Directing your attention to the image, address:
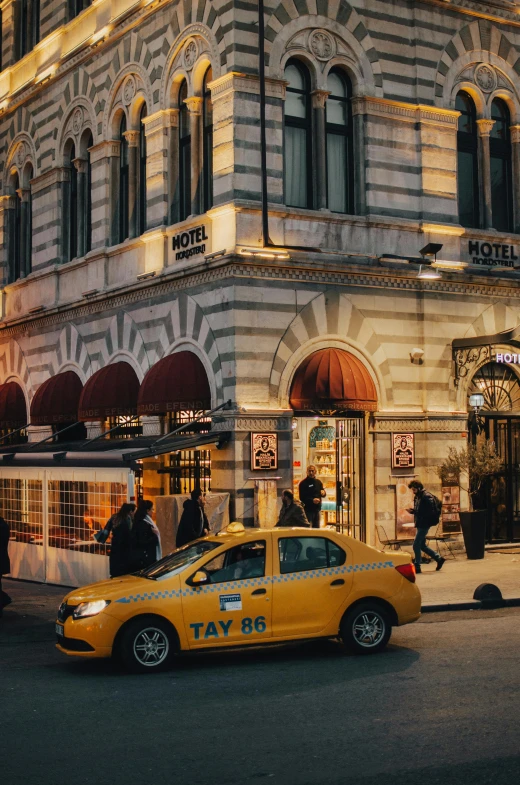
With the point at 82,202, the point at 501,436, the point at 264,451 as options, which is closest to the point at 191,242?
the point at 264,451

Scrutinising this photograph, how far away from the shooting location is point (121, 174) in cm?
2670

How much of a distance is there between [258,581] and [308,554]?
788 mm

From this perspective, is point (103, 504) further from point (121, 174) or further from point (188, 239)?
point (121, 174)

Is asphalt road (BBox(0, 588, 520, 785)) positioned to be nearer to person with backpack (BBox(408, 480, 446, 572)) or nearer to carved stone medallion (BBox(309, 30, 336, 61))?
person with backpack (BBox(408, 480, 446, 572))

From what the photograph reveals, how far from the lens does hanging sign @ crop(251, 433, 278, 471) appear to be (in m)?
21.3

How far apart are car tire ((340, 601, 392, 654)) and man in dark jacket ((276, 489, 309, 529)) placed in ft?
19.8

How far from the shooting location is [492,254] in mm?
24984

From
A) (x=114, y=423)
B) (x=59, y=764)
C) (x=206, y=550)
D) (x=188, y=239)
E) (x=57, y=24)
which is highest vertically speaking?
(x=57, y=24)

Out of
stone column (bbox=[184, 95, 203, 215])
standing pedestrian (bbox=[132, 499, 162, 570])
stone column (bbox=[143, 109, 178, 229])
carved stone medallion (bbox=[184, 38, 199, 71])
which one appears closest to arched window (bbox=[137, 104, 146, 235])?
stone column (bbox=[143, 109, 178, 229])

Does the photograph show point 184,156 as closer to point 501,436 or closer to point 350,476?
point 350,476

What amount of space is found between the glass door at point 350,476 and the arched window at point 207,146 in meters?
5.59

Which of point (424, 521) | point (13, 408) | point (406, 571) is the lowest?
point (406, 571)

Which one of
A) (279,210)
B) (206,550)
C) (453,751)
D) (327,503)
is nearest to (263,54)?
(279,210)

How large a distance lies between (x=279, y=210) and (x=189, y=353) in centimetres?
350
